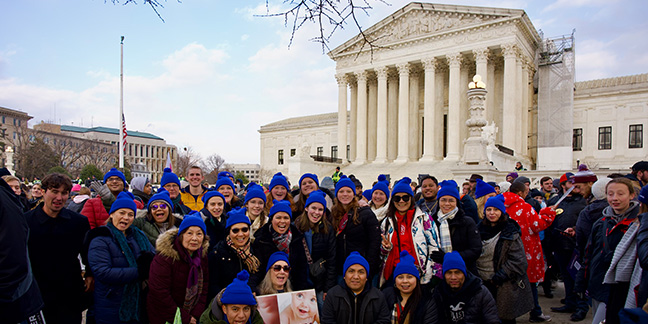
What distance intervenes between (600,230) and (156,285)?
508 centimetres

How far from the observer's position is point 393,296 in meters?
4.70

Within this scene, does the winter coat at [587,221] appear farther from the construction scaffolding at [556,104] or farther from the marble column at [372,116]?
the marble column at [372,116]

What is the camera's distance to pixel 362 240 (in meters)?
5.27

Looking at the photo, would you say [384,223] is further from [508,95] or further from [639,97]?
[639,97]

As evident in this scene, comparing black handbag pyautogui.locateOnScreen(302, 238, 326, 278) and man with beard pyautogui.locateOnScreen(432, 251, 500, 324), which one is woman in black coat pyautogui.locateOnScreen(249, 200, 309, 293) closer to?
black handbag pyautogui.locateOnScreen(302, 238, 326, 278)

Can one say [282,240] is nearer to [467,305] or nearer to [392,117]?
[467,305]

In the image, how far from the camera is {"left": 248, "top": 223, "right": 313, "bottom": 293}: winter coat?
485cm

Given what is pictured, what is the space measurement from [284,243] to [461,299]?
2.15 meters

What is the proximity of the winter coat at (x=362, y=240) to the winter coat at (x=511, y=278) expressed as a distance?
169 cm

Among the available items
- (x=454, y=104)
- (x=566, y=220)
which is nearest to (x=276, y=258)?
(x=566, y=220)

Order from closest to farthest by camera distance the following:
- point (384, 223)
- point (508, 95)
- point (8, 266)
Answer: point (8, 266), point (384, 223), point (508, 95)

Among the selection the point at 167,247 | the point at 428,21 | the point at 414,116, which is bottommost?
the point at 167,247

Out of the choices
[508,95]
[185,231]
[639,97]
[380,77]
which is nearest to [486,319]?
[185,231]

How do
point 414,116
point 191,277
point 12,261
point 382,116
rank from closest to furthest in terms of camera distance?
point 12,261 → point 191,277 → point 382,116 → point 414,116
